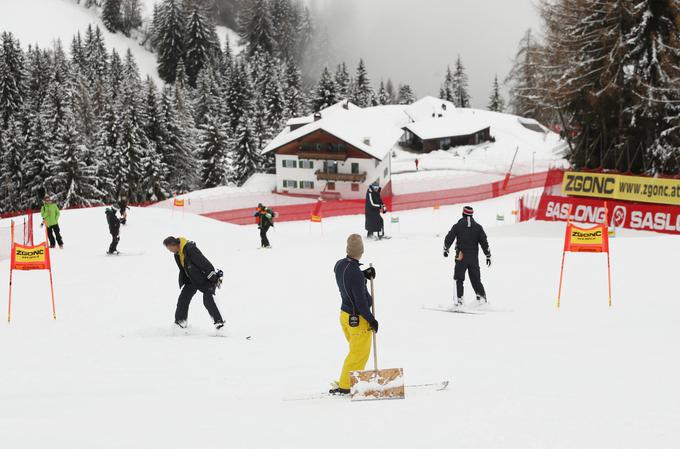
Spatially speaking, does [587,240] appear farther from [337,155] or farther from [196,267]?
[337,155]

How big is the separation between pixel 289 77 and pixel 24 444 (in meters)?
95.3

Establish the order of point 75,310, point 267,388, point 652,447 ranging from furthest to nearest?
point 75,310 < point 267,388 < point 652,447

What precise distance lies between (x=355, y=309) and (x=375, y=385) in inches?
31.5

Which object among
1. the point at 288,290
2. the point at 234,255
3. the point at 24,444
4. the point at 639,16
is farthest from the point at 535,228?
the point at 24,444

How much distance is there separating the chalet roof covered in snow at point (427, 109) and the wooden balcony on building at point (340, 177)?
33.8 meters

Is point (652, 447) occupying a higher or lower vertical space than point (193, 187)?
lower

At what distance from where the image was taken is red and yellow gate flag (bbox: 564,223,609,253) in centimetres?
1085

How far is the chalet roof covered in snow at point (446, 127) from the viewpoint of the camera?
7962cm

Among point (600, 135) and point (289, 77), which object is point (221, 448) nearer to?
point (600, 135)

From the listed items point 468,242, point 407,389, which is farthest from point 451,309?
point 407,389

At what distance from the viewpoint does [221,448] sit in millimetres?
5035

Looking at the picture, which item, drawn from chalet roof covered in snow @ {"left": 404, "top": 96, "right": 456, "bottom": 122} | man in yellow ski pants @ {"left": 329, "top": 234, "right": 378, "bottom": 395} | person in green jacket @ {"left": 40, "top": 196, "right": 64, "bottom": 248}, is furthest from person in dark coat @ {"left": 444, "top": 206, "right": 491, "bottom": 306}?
chalet roof covered in snow @ {"left": 404, "top": 96, "right": 456, "bottom": 122}

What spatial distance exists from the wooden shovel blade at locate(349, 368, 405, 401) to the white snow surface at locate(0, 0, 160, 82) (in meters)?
123

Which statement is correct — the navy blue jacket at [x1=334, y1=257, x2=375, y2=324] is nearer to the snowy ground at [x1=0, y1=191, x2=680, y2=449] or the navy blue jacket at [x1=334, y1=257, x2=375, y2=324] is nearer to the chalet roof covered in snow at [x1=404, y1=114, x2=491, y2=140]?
the snowy ground at [x1=0, y1=191, x2=680, y2=449]
